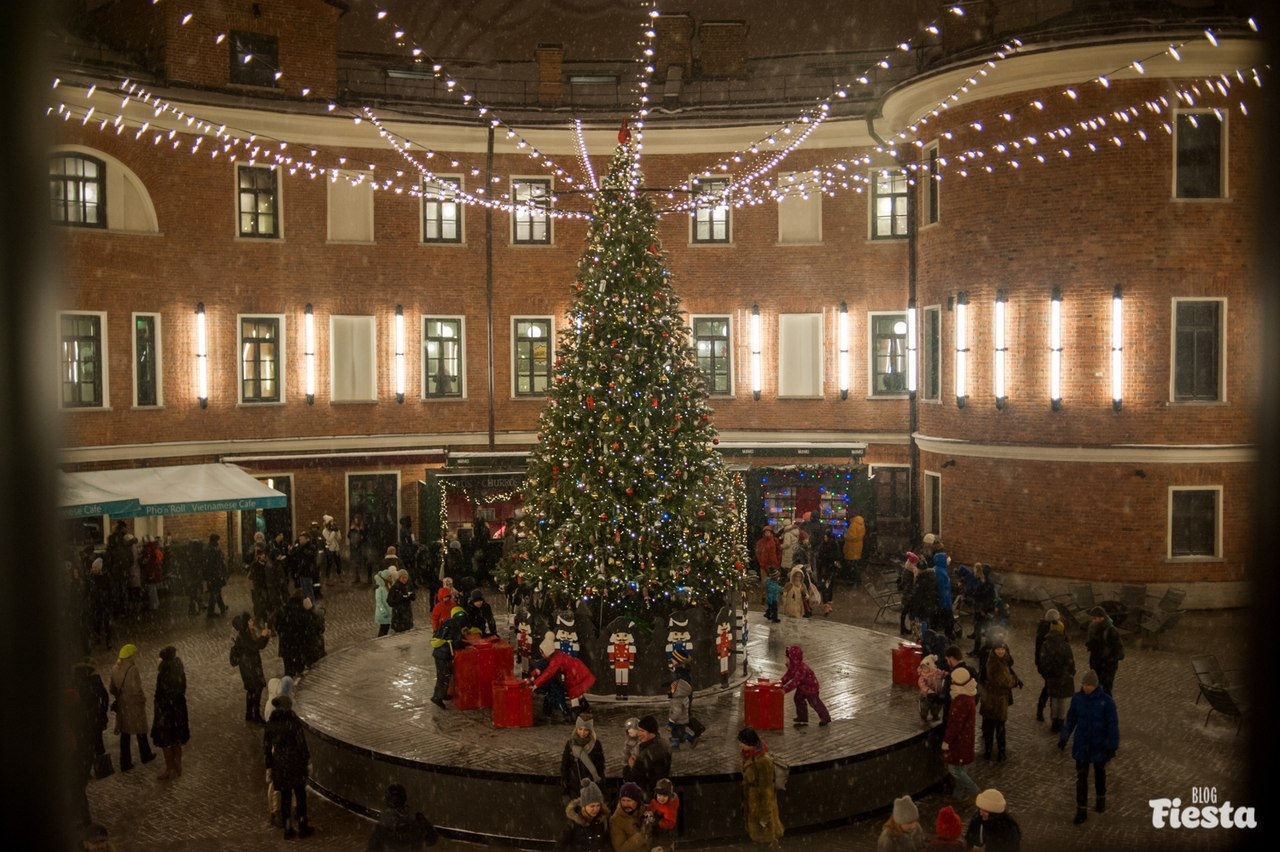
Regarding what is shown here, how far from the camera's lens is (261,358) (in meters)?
30.2

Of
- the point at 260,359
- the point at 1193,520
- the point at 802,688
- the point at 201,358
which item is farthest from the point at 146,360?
the point at 1193,520

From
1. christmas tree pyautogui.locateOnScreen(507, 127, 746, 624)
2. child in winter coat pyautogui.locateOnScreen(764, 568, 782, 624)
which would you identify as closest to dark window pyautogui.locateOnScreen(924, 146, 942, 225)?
child in winter coat pyautogui.locateOnScreen(764, 568, 782, 624)

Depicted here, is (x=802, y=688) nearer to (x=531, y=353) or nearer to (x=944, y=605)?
(x=944, y=605)

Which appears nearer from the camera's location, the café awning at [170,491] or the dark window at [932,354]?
the café awning at [170,491]

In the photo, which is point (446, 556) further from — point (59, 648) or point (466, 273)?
point (59, 648)

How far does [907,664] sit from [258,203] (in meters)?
21.5

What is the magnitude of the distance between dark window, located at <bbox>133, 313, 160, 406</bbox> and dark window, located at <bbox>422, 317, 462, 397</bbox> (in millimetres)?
6902

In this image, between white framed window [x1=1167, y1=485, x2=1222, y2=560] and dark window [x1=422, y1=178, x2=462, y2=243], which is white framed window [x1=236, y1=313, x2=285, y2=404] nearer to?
dark window [x1=422, y1=178, x2=462, y2=243]

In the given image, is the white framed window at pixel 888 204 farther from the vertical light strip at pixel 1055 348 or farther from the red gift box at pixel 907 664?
the red gift box at pixel 907 664

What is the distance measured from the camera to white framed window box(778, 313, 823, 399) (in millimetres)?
32031

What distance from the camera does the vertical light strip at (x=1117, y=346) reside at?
2330 centimetres

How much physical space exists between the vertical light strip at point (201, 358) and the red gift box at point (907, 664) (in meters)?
19.8

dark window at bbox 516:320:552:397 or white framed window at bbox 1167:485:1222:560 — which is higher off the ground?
dark window at bbox 516:320:552:397

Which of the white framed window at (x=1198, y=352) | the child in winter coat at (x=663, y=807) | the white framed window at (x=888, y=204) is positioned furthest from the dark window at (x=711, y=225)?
the child in winter coat at (x=663, y=807)
